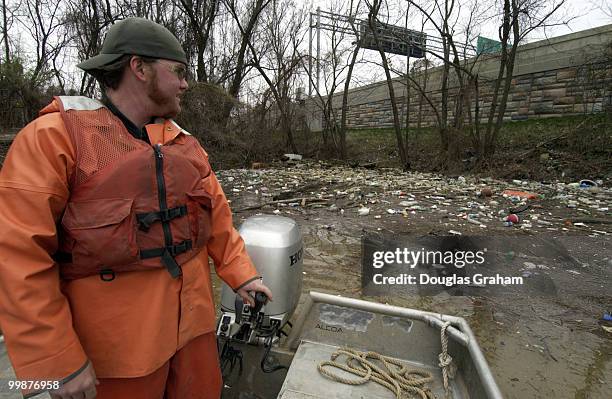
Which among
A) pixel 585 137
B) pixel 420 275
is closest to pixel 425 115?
pixel 585 137

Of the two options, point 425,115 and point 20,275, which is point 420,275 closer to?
point 20,275

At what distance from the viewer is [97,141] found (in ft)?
3.78

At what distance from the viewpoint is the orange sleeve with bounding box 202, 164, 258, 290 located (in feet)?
5.17

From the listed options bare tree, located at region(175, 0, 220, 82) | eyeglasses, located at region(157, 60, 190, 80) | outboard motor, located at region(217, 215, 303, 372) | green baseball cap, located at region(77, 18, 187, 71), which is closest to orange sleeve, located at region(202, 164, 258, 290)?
outboard motor, located at region(217, 215, 303, 372)

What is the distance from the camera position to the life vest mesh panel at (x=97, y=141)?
1114 millimetres

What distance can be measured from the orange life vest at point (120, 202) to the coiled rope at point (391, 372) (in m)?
0.94

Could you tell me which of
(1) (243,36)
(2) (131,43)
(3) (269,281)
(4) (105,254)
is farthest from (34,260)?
(1) (243,36)

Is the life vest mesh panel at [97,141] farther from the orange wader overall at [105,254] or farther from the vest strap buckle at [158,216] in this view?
the vest strap buckle at [158,216]

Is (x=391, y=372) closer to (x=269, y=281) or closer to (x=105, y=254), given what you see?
(x=269, y=281)

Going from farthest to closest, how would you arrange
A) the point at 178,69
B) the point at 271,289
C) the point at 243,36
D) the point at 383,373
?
the point at 243,36
the point at 271,289
the point at 383,373
the point at 178,69

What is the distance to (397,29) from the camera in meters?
13.1

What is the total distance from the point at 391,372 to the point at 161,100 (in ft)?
5.02

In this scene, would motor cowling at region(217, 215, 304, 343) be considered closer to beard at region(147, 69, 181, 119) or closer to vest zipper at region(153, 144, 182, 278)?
vest zipper at region(153, 144, 182, 278)

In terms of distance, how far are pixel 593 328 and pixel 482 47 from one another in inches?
442
